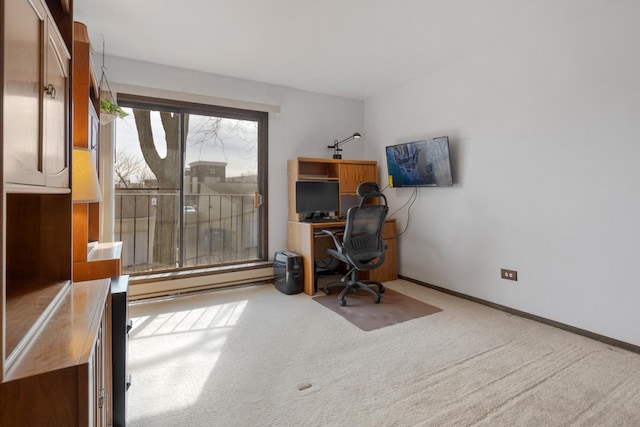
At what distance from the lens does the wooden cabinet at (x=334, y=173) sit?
4016 mm

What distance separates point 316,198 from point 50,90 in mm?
3144

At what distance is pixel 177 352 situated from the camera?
226 centimetres

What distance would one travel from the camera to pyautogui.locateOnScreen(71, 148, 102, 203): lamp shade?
1.56 metres

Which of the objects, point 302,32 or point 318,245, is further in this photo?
point 318,245

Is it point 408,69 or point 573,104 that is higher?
point 408,69

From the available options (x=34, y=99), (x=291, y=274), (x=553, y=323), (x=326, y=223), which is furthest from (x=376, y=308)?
(x=34, y=99)

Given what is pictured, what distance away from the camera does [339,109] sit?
456 centimetres

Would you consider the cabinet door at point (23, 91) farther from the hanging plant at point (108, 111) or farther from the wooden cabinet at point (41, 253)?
the hanging plant at point (108, 111)

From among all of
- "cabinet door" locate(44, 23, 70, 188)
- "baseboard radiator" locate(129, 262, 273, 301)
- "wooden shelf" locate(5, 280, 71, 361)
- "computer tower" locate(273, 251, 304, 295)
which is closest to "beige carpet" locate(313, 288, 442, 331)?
"computer tower" locate(273, 251, 304, 295)

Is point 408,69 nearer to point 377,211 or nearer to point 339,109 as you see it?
point 339,109

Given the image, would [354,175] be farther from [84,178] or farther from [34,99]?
[34,99]

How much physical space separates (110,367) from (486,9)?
3.31 m

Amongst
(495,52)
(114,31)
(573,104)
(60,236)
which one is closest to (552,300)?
(573,104)

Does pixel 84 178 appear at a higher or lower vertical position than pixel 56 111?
lower
